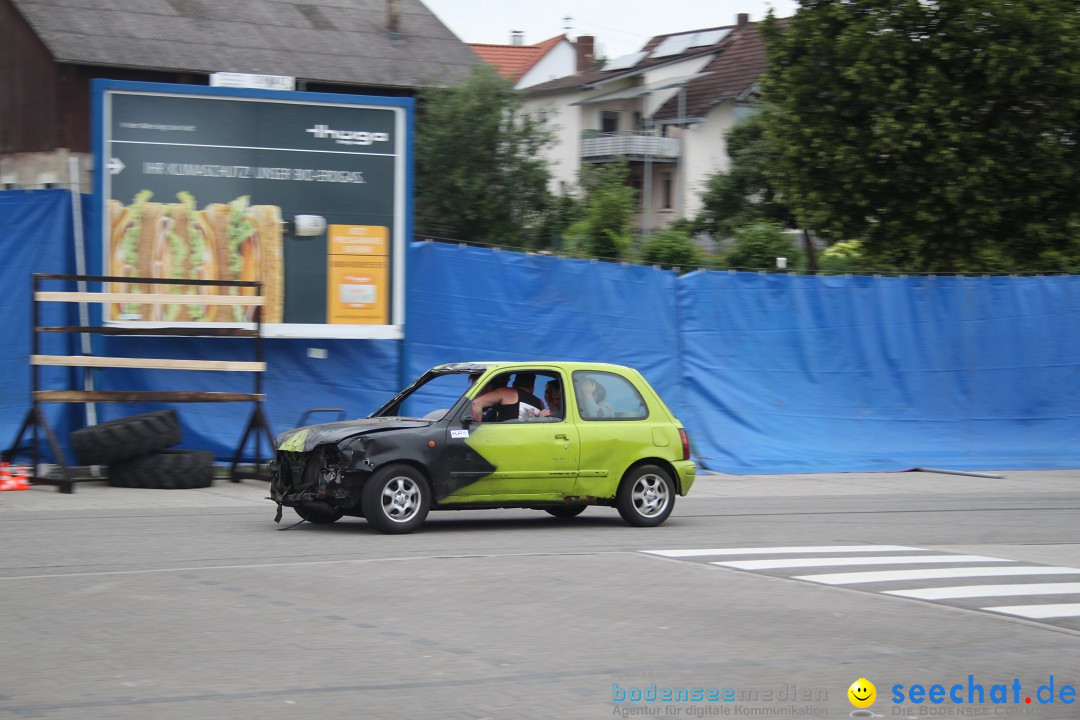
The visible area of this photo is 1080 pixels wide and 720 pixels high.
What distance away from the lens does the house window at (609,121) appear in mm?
63531

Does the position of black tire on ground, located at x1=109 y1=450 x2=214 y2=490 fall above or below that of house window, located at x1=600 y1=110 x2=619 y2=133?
below

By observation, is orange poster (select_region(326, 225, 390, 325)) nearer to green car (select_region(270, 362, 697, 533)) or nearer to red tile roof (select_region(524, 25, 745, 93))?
green car (select_region(270, 362, 697, 533))

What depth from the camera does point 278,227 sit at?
16.8m

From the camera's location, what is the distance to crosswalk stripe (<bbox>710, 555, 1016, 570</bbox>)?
1053cm

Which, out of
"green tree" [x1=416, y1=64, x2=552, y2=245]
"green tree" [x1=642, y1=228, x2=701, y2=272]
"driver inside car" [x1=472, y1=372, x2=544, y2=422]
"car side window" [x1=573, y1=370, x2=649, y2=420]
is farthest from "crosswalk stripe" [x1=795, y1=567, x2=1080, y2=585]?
"green tree" [x1=416, y1=64, x2=552, y2=245]

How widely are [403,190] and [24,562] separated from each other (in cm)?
867

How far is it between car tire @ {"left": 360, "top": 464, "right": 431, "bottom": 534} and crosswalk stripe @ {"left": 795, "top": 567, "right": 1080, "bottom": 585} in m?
3.54

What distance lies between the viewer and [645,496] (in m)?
12.8

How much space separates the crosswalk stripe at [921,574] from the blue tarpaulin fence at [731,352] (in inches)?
310

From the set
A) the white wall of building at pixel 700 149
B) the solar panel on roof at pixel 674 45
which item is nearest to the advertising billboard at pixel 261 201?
the white wall of building at pixel 700 149

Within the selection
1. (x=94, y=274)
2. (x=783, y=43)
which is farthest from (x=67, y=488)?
(x=783, y=43)

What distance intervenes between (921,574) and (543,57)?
63118 millimetres

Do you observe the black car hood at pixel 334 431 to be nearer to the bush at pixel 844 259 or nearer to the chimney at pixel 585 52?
the bush at pixel 844 259

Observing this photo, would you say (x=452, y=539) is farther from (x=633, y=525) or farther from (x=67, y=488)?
(x=67, y=488)
